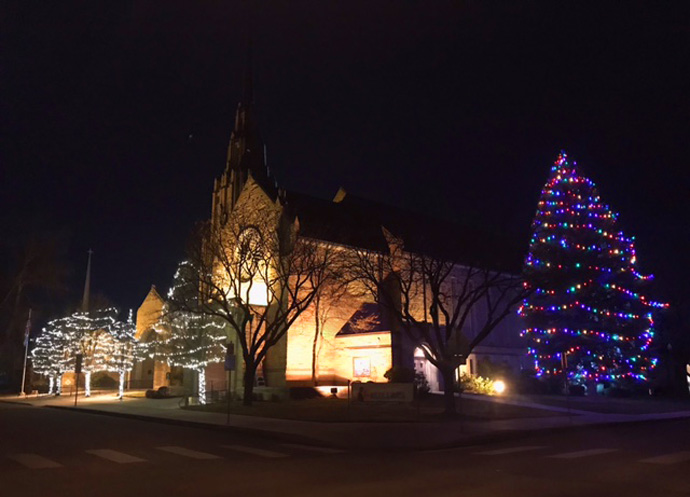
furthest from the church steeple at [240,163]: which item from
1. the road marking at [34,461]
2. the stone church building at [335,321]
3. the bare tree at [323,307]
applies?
the road marking at [34,461]

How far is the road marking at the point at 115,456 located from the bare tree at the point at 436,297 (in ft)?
40.9

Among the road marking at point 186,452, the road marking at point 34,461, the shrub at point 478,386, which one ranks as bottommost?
the road marking at point 186,452

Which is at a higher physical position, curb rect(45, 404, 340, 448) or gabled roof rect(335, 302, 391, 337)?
gabled roof rect(335, 302, 391, 337)

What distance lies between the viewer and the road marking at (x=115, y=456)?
38.2 feet

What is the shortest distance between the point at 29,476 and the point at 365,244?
103 ft

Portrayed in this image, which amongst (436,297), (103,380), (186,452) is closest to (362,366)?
(436,297)

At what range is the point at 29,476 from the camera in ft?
31.9

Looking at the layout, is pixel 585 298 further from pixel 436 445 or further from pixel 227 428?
pixel 227 428

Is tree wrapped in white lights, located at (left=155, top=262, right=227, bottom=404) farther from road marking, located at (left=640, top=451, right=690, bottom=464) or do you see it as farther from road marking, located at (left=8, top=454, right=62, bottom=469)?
road marking, located at (left=640, top=451, right=690, bottom=464)

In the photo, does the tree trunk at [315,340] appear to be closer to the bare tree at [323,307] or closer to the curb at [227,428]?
the bare tree at [323,307]

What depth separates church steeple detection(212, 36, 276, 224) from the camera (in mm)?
46781

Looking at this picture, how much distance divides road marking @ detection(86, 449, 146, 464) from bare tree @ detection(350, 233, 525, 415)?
40.9ft

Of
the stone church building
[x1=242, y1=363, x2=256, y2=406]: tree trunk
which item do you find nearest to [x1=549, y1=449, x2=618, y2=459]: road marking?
the stone church building

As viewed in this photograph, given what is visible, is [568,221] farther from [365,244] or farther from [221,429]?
[221,429]
